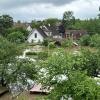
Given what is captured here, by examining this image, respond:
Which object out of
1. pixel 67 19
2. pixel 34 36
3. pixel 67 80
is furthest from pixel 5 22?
pixel 67 80

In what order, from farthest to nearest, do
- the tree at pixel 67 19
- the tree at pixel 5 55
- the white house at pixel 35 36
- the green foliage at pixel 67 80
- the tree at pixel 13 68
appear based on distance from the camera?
the tree at pixel 67 19 → the white house at pixel 35 36 → the tree at pixel 5 55 → the tree at pixel 13 68 → the green foliage at pixel 67 80

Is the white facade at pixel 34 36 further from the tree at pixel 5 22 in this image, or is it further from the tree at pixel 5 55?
the tree at pixel 5 55

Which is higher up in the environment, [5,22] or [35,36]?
[5,22]

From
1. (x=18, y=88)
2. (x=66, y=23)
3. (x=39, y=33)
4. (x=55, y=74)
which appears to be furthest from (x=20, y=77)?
(x=66, y=23)

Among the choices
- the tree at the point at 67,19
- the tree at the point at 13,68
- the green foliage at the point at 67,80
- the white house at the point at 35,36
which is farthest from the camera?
the tree at the point at 67,19

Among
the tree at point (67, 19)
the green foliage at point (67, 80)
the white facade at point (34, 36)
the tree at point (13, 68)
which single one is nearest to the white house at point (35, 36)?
the white facade at point (34, 36)

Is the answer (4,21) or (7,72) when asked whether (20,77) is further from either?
(4,21)

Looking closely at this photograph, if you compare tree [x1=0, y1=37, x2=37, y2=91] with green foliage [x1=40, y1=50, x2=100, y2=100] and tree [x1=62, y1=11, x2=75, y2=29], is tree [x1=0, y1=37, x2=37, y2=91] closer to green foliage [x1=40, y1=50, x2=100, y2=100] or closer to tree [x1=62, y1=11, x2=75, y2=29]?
green foliage [x1=40, y1=50, x2=100, y2=100]


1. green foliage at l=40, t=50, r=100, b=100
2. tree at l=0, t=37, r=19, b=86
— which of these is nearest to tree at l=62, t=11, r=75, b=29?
tree at l=0, t=37, r=19, b=86

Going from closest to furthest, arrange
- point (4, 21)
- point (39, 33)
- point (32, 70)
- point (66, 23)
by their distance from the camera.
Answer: point (32, 70)
point (39, 33)
point (4, 21)
point (66, 23)

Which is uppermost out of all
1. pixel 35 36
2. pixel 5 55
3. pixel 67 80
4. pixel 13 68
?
pixel 67 80

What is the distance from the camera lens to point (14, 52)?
78.8ft

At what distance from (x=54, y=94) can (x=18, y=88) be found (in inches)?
425

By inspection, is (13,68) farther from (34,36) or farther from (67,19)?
(67,19)
